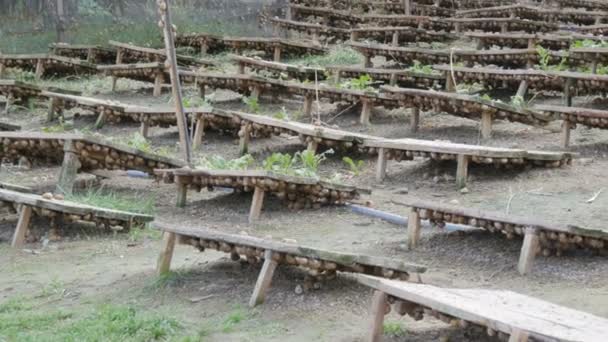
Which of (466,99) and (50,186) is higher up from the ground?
(466,99)

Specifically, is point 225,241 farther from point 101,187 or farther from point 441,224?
point 101,187

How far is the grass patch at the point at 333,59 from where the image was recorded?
1872 centimetres

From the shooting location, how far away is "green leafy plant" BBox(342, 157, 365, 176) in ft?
37.5

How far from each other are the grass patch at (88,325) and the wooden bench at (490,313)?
142 cm

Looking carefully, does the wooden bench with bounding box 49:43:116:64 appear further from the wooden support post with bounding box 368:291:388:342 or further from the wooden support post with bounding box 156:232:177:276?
the wooden support post with bounding box 368:291:388:342

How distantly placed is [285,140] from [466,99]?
298 cm

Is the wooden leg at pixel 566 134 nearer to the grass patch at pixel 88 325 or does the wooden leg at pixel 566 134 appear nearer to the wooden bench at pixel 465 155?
the wooden bench at pixel 465 155

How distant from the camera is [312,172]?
1020 centimetres

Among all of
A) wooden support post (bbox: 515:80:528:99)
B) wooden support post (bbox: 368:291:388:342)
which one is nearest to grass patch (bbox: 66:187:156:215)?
wooden support post (bbox: 368:291:388:342)

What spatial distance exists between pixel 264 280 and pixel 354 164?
515 centimetres

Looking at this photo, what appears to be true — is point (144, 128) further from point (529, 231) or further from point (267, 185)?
point (529, 231)

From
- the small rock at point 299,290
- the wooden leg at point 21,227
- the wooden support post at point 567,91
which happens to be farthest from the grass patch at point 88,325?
the wooden support post at point 567,91

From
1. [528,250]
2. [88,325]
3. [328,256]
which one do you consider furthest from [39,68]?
[328,256]

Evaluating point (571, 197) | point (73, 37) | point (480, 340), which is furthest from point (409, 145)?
point (73, 37)
